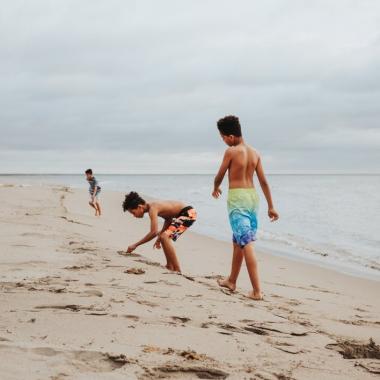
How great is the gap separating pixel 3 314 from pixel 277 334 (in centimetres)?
197

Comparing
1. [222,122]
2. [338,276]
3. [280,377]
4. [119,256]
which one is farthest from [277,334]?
[338,276]

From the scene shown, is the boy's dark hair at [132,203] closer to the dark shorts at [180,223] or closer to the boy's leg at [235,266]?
the dark shorts at [180,223]

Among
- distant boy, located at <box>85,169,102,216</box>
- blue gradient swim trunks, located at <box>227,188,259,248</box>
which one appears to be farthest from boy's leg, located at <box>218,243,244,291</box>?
distant boy, located at <box>85,169,102,216</box>

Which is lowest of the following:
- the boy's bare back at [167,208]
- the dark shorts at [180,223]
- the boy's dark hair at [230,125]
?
the dark shorts at [180,223]

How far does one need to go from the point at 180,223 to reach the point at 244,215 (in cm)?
151

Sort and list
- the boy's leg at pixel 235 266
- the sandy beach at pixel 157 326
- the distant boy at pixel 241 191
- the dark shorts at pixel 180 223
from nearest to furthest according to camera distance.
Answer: the sandy beach at pixel 157 326, the distant boy at pixel 241 191, the boy's leg at pixel 235 266, the dark shorts at pixel 180 223

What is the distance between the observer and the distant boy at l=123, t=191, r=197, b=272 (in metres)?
6.30

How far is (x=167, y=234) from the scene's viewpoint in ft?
21.0

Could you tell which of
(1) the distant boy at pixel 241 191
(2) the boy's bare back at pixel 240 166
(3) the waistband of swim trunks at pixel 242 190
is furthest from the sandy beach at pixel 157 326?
(2) the boy's bare back at pixel 240 166

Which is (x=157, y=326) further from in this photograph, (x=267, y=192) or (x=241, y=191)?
(x=267, y=192)

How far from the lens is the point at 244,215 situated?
5.21 m

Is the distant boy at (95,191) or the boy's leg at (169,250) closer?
the boy's leg at (169,250)

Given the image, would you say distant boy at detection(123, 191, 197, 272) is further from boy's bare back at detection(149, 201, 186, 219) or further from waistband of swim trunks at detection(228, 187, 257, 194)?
waistband of swim trunks at detection(228, 187, 257, 194)

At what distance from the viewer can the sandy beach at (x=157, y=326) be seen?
270cm
